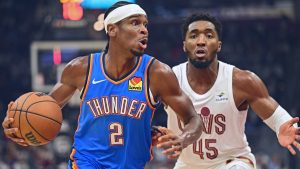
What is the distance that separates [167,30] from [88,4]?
395 centimetres

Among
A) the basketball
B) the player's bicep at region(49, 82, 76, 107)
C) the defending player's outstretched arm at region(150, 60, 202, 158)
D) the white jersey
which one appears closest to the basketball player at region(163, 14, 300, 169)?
the white jersey

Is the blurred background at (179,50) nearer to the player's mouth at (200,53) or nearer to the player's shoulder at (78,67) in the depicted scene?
the player's mouth at (200,53)

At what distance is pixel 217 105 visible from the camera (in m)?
6.55

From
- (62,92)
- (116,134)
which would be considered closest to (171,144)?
(116,134)

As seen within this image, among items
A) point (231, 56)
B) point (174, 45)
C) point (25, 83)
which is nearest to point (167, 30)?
point (174, 45)

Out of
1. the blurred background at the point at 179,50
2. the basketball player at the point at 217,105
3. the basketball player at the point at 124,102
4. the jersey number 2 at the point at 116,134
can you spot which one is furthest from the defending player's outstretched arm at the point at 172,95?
the blurred background at the point at 179,50

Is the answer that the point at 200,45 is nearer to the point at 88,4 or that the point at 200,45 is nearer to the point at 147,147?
the point at 147,147

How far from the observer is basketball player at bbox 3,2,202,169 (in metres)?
5.72

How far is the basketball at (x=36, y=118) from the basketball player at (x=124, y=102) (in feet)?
0.26

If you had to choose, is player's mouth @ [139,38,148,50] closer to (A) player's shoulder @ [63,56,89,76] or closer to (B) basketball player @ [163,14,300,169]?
(A) player's shoulder @ [63,56,89,76]

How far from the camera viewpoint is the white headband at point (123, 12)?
19.3 feet

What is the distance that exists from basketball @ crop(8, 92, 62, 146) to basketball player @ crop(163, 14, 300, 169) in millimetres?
1067

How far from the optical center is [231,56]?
18.3 meters

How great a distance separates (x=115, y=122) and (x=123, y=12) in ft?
2.78
